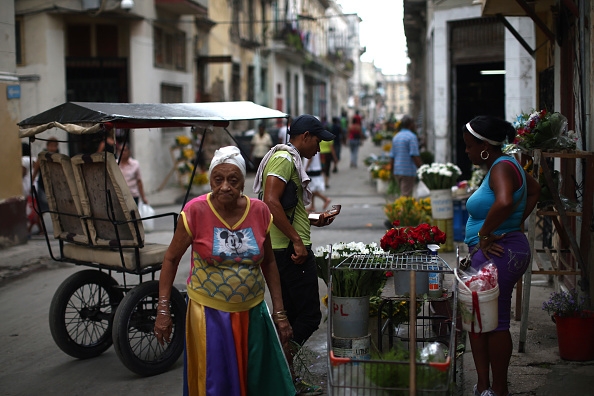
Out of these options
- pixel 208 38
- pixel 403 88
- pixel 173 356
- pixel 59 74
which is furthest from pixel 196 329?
pixel 403 88

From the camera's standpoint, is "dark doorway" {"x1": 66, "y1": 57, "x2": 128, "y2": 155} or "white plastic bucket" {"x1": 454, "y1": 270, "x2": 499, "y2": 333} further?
"dark doorway" {"x1": 66, "y1": 57, "x2": 128, "y2": 155}

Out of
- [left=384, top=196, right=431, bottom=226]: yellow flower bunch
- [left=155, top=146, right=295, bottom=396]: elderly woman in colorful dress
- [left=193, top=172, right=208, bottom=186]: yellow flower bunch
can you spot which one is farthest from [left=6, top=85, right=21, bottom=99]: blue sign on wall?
[left=155, top=146, right=295, bottom=396]: elderly woman in colorful dress

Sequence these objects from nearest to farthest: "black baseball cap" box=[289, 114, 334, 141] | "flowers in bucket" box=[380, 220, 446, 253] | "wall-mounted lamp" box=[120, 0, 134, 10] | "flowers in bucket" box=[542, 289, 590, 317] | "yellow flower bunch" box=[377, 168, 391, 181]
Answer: "black baseball cap" box=[289, 114, 334, 141]
"flowers in bucket" box=[380, 220, 446, 253]
"flowers in bucket" box=[542, 289, 590, 317]
"wall-mounted lamp" box=[120, 0, 134, 10]
"yellow flower bunch" box=[377, 168, 391, 181]

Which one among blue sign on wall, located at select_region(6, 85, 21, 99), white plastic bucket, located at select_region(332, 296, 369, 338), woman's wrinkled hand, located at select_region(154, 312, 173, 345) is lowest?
white plastic bucket, located at select_region(332, 296, 369, 338)

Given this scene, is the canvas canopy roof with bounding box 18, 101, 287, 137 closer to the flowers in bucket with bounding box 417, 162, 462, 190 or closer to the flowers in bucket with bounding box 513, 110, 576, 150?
the flowers in bucket with bounding box 513, 110, 576, 150

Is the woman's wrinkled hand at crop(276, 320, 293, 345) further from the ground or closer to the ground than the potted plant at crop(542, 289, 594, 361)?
further from the ground

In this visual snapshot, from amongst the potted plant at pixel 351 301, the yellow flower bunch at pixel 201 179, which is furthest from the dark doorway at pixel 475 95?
the potted plant at pixel 351 301

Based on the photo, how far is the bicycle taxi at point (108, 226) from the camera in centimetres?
589

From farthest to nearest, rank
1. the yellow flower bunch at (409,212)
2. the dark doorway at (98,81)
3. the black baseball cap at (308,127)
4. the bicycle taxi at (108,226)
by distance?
the dark doorway at (98,81)
the yellow flower bunch at (409,212)
the bicycle taxi at (108,226)
the black baseball cap at (308,127)

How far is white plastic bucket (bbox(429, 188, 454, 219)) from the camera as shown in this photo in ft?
34.7

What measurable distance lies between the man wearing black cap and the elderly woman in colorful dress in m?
0.82

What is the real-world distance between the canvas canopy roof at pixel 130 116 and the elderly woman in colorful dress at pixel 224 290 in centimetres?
176

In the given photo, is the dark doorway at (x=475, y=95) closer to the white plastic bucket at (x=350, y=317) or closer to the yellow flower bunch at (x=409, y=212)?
the yellow flower bunch at (x=409, y=212)

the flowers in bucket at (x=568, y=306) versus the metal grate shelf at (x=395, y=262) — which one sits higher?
the metal grate shelf at (x=395, y=262)
